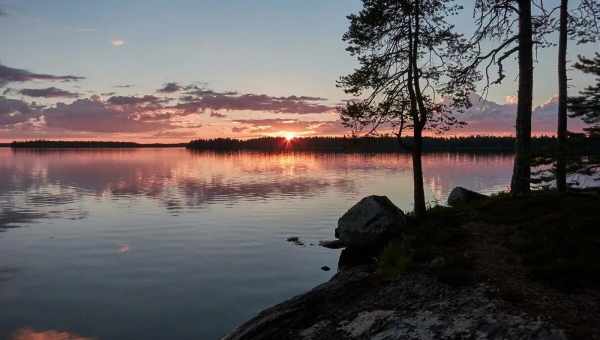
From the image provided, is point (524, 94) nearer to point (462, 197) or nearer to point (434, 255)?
point (462, 197)

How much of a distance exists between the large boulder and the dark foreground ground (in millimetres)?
2814

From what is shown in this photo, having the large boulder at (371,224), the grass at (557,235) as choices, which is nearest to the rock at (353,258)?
the large boulder at (371,224)

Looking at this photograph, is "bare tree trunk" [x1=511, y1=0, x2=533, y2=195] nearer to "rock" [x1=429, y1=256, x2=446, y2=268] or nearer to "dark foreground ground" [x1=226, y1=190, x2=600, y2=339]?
"dark foreground ground" [x1=226, y1=190, x2=600, y2=339]

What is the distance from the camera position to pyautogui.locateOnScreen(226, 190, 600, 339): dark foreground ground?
914cm

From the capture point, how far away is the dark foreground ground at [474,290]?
9.14 metres

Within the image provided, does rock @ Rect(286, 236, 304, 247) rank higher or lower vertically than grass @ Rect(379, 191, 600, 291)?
lower

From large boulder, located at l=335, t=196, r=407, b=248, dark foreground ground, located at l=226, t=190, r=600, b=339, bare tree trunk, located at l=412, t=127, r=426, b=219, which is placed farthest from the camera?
bare tree trunk, located at l=412, t=127, r=426, b=219

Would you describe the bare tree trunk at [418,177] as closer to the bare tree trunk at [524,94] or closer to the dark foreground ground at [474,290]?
the bare tree trunk at [524,94]

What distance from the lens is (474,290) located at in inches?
421

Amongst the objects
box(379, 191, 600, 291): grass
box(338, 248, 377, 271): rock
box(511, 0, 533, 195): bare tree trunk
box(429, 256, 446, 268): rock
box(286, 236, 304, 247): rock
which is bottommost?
box(286, 236, 304, 247): rock

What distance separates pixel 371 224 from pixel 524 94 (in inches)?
379

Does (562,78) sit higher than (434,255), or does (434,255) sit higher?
(562,78)

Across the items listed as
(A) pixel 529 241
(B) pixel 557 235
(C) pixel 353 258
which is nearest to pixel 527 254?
(A) pixel 529 241

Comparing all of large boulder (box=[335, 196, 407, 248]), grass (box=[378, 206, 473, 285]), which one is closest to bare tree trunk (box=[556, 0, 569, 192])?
grass (box=[378, 206, 473, 285])
